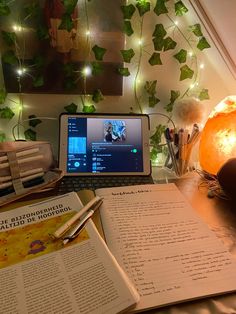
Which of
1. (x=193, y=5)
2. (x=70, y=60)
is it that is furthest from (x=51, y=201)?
(x=193, y=5)

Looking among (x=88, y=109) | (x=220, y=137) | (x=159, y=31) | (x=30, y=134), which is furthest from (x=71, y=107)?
(x=220, y=137)

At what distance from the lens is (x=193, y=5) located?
83 centimetres

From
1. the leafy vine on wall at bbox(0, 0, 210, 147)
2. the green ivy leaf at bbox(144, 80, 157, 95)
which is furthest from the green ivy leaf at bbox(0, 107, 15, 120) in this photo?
the green ivy leaf at bbox(144, 80, 157, 95)

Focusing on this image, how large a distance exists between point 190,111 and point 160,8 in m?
0.34

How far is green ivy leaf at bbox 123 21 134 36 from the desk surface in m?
0.44

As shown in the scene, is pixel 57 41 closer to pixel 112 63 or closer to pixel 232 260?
pixel 112 63

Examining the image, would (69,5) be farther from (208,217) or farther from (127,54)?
(208,217)

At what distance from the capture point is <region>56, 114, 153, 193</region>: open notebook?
77 centimetres

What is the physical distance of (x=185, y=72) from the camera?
0.93 metres

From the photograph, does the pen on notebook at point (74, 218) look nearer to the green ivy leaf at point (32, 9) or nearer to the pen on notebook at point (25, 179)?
the pen on notebook at point (25, 179)

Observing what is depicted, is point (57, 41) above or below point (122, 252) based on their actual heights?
above

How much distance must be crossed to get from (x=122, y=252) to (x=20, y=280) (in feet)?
0.54

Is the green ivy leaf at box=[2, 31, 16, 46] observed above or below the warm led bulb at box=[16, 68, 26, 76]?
above

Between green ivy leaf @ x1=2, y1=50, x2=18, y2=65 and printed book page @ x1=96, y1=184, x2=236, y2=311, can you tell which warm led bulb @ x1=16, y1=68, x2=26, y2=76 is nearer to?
green ivy leaf @ x1=2, y1=50, x2=18, y2=65
